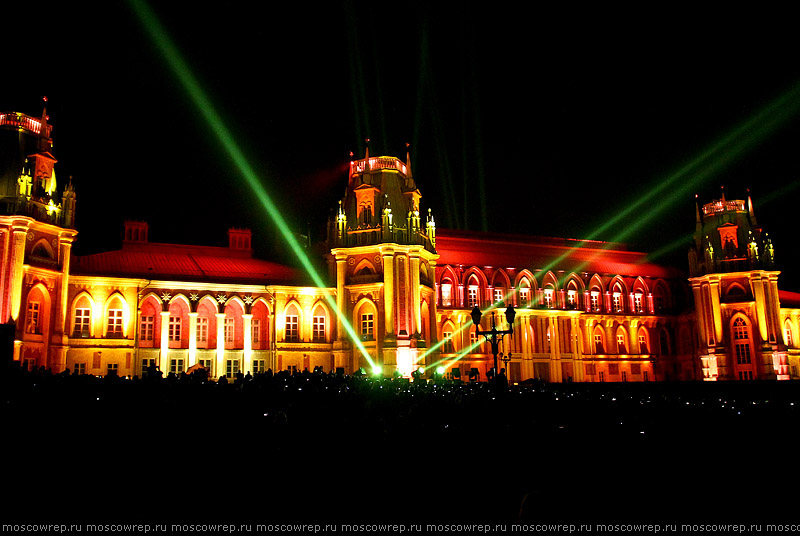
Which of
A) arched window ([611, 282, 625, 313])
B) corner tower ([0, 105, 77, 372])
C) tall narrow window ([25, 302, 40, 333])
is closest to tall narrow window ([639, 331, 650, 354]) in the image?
arched window ([611, 282, 625, 313])

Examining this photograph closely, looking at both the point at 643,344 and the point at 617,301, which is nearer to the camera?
the point at 617,301

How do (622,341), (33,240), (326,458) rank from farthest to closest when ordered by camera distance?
(622,341)
(33,240)
(326,458)

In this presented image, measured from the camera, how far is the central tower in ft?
161

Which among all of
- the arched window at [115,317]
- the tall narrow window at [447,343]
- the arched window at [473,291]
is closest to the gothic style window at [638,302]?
the arched window at [473,291]

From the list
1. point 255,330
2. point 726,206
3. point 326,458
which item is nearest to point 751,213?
point 726,206

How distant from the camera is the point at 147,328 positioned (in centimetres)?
4794

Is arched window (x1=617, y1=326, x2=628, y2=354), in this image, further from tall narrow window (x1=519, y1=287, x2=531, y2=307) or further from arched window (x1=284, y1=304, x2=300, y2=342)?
arched window (x1=284, y1=304, x2=300, y2=342)

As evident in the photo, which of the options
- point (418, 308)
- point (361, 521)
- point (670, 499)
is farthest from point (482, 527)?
point (418, 308)

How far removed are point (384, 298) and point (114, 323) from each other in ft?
64.1

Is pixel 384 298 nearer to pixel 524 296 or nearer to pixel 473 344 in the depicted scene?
pixel 473 344

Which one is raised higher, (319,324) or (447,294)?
(447,294)

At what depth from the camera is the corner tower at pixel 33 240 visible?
1610 inches

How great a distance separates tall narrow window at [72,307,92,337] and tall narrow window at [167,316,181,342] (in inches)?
→ 218

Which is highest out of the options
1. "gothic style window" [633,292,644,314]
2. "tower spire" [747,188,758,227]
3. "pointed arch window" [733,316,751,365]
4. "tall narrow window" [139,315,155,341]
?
"tower spire" [747,188,758,227]
